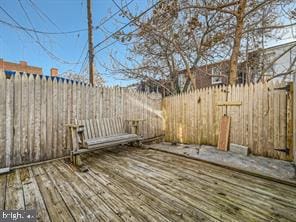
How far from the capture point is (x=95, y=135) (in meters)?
4.01

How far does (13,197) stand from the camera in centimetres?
201

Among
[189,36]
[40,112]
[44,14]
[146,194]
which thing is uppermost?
[44,14]

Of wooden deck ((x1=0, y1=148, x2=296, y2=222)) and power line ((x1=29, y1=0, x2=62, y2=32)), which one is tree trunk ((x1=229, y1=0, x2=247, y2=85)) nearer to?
wooden deck ((x1=0, y1=148, x2=296, y2=222))

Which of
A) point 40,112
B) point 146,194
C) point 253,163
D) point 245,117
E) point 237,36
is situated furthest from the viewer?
point 237,36

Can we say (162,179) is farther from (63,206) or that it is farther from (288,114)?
(288,114)

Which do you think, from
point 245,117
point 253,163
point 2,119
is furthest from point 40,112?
point 245,117

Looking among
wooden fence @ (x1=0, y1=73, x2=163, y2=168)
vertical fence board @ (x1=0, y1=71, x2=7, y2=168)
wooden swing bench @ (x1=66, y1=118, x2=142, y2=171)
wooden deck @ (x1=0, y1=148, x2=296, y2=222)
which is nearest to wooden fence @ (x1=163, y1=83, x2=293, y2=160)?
wooden deck @ (x1=0, y1=148, x2=296, y2=222)

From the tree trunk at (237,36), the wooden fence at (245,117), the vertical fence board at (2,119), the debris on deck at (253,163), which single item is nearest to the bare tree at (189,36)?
the tree trunk at (237,36)

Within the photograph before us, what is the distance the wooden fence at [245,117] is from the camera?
343 cm

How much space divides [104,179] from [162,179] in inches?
36.0

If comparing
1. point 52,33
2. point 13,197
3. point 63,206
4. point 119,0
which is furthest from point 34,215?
point 52,33

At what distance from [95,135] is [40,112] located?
4.16ft

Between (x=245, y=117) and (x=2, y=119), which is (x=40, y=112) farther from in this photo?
(x=245, y=117)

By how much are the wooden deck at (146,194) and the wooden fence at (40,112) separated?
43 centimetres
